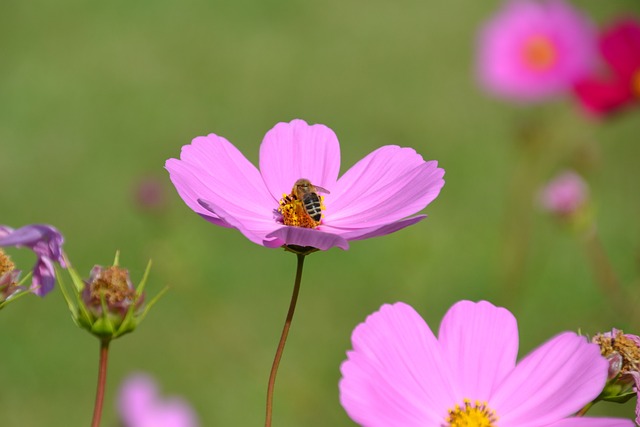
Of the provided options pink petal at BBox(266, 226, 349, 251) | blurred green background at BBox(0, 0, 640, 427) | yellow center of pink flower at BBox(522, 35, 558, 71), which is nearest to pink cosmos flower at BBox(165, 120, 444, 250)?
pink petal at BBox(266, 226, 349, 251)

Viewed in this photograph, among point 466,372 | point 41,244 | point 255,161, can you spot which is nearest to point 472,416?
point 466,372

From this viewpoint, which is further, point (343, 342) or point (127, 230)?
point (127, 230)

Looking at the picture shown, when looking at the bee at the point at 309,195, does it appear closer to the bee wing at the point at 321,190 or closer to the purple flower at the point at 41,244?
the bee wing at the point at 321,190

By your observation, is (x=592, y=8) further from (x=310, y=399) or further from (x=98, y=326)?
(x=98, y=326)

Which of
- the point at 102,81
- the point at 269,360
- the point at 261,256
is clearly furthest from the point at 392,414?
the point at 102,81

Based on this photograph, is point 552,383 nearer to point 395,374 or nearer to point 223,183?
point 395,374

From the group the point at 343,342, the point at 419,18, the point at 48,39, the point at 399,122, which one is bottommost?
the point at 343,342

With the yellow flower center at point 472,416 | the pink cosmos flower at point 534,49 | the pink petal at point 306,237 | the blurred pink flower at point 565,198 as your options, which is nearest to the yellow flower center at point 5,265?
the pink petal at point 306,237
